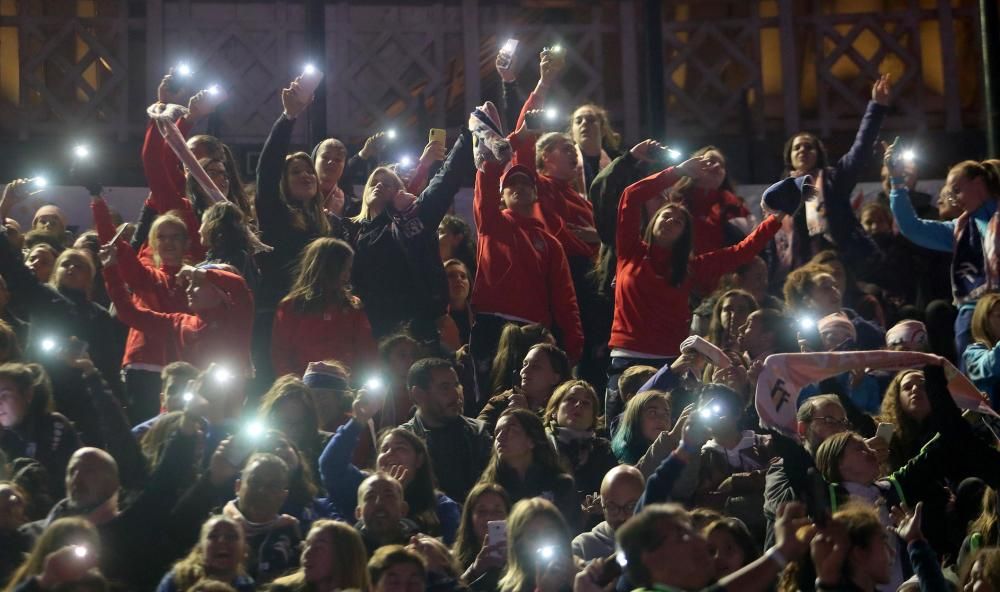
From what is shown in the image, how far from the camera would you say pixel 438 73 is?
1664cm

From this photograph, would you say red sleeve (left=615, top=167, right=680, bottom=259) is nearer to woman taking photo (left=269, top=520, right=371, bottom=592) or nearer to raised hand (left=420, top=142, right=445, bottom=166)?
raised hand (left=420, top=142, right=445, bottom=166)

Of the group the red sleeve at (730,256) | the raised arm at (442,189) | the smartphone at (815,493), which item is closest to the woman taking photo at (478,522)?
the smartphone at (815,493)

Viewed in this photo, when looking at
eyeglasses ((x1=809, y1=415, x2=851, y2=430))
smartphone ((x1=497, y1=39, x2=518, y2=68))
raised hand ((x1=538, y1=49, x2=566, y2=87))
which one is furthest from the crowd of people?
smartphone ((x1=497, y1=39, x2=518, y2=68))

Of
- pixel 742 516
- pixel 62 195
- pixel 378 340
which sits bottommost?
pixel 742 516

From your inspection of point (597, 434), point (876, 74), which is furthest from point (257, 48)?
point (597, 434)

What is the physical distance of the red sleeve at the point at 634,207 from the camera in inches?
428

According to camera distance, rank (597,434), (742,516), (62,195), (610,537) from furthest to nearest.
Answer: (62,195)
(597,434)
(742,516)
(610,537)

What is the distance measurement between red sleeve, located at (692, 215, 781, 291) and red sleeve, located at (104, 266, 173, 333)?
295 centimetres

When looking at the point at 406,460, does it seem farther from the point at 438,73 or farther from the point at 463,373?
the point at 438,73

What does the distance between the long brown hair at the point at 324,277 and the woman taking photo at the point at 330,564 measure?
2.61 meters

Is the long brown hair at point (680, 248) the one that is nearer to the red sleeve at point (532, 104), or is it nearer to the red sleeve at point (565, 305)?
the red sleeve at point (565, 305)

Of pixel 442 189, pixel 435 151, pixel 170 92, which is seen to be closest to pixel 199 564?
pixel 442 189

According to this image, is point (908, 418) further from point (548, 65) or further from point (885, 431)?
point (548, 65)

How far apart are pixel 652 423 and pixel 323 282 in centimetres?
197
